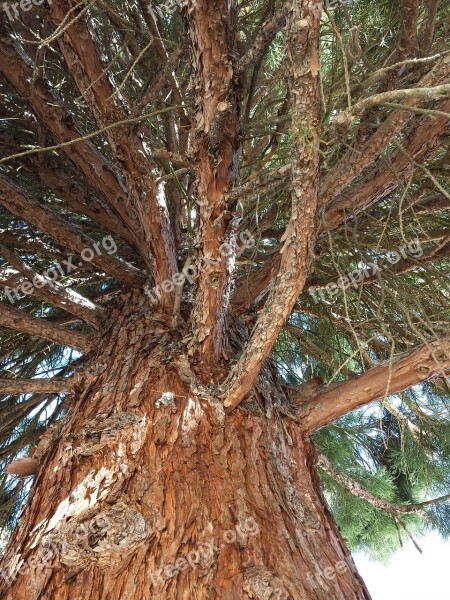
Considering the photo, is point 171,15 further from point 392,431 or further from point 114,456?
point 392,431

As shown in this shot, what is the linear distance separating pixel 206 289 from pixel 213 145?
38 cm

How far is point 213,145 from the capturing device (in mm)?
1144

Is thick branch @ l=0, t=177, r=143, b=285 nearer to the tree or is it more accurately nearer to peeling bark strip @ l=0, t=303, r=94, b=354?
the tree

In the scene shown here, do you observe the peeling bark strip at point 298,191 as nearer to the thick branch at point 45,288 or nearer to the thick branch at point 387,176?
the thick branch at point 387,176

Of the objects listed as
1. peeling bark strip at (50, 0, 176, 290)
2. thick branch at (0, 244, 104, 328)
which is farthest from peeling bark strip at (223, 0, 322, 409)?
thick branch at (0, 244, 104, 328)

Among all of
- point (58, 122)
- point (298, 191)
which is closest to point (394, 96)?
point (298, 191)

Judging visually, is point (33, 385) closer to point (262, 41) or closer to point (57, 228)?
point (57, 228)

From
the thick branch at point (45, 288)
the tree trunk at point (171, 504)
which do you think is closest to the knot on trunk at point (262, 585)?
the tree trunk at point (171, 504)

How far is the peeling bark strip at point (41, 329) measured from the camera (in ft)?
5.35

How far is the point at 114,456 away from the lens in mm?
1175

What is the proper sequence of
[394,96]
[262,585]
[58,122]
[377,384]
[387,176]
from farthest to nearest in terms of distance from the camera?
1. [58,122]
2. [387,176]
3. [377,384]
4. [262,585]
5. [394,96]

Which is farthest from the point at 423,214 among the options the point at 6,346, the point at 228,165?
the point at 6,346

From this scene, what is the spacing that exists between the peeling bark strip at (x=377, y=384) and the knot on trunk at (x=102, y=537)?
623mm

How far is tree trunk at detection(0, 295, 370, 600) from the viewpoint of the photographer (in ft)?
3.09
